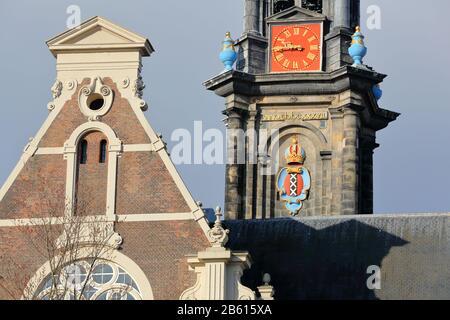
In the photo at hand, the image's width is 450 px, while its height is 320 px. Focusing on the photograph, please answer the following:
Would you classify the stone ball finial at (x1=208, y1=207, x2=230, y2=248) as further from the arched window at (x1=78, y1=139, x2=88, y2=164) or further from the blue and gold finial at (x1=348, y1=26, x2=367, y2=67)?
the blue and gold finial at (x1=348, y1=26, x2=367, y2=67)

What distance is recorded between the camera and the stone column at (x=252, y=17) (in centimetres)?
7375

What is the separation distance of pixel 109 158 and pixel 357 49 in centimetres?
2185

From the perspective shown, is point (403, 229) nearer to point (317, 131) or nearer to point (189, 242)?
point (189, 242)

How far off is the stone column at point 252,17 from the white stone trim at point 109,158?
73.3 feet

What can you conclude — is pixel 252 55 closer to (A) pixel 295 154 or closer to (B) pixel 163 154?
(A) pixel 295 154

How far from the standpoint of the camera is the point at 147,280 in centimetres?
5044

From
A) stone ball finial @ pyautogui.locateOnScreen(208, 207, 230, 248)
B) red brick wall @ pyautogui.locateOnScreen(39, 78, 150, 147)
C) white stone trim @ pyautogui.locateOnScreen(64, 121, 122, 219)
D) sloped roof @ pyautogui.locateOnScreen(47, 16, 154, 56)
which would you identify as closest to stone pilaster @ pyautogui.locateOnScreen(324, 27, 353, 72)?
sloped roof @ pyautogui.locateOnScreen(47, 16, 154, 56)

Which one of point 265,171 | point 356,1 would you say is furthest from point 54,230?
point 356,1

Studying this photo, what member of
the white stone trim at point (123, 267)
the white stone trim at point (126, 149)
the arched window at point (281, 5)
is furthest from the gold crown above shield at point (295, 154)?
the white stone trim at point (123, 267)

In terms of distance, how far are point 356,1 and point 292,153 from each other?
669 centimetres

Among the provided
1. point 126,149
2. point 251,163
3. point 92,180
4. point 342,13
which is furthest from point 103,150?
point 342,13

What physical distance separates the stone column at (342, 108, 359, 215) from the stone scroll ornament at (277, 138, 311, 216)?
163 centimetres

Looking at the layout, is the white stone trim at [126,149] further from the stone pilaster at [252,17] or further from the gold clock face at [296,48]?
the stone pilaster at [252,17]

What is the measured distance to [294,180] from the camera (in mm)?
71750
